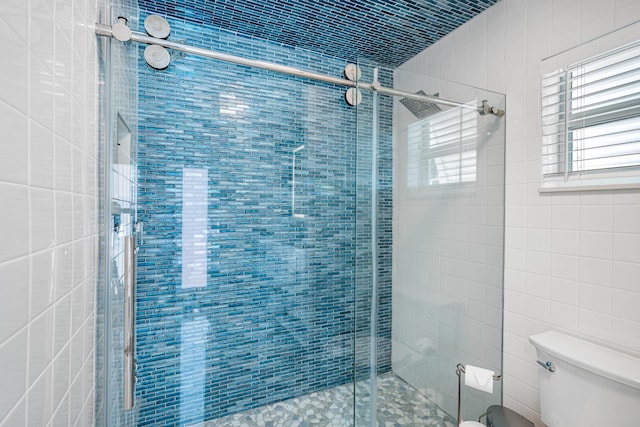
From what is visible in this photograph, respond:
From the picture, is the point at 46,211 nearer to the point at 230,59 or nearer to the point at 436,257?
the point at 230,59

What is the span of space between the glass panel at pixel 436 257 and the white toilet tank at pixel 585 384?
35 centimetres

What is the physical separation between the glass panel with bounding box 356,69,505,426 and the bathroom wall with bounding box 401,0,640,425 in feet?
0.25

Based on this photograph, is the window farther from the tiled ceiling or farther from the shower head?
the tiled ceiling

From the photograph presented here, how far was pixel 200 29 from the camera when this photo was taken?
1.75m

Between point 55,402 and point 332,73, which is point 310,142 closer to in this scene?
point 332,73

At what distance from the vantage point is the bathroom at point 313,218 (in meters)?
0.90

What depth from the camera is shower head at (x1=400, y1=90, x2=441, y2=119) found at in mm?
1354

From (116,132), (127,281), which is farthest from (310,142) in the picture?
(127,281)

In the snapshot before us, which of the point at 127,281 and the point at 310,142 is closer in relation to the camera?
the point at 127,281

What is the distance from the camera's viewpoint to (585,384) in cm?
108

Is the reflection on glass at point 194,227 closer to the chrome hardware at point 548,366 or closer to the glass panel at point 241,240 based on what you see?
the glass panel at point 241,240

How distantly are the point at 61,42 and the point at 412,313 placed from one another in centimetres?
145

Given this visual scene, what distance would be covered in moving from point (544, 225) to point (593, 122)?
453 millimetres

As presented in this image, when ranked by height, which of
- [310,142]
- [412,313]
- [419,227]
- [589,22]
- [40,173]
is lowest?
[412,313]
